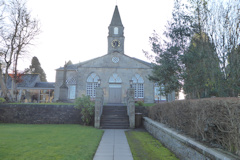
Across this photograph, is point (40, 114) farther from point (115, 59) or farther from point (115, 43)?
point (115, 43)

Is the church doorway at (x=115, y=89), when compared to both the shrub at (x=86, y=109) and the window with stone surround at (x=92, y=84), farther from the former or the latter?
the shrub at (x=86, y=109)

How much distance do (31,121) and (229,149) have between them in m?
15.9

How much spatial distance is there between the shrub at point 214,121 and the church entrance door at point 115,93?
20.0 metres

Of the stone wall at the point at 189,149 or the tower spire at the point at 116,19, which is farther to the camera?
the tower spire at the point at 116,19

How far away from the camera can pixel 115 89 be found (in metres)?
27.3

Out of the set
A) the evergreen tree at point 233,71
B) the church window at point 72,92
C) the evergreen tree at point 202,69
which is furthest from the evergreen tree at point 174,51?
the church window at point 72,92

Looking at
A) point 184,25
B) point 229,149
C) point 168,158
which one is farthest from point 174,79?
point 229,149

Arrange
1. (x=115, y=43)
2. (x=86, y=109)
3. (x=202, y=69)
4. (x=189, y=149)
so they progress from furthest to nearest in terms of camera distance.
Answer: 1. (x=115, y=43)
2. (x=86, y=109)
3. (x=202, y=69)
4. (x=189, y=149)

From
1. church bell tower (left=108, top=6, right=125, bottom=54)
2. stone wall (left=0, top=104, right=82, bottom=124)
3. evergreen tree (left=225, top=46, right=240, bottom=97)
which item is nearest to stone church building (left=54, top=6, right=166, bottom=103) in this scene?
church bell tower (left=108, top=6, right=125, bottom=54)

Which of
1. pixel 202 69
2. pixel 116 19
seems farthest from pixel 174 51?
pixel 116 19

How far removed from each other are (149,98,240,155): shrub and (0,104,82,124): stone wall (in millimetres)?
11061

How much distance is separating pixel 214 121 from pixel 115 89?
2281 cm

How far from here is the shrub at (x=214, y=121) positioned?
13.5 feet

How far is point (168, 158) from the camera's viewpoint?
6.16 metres
